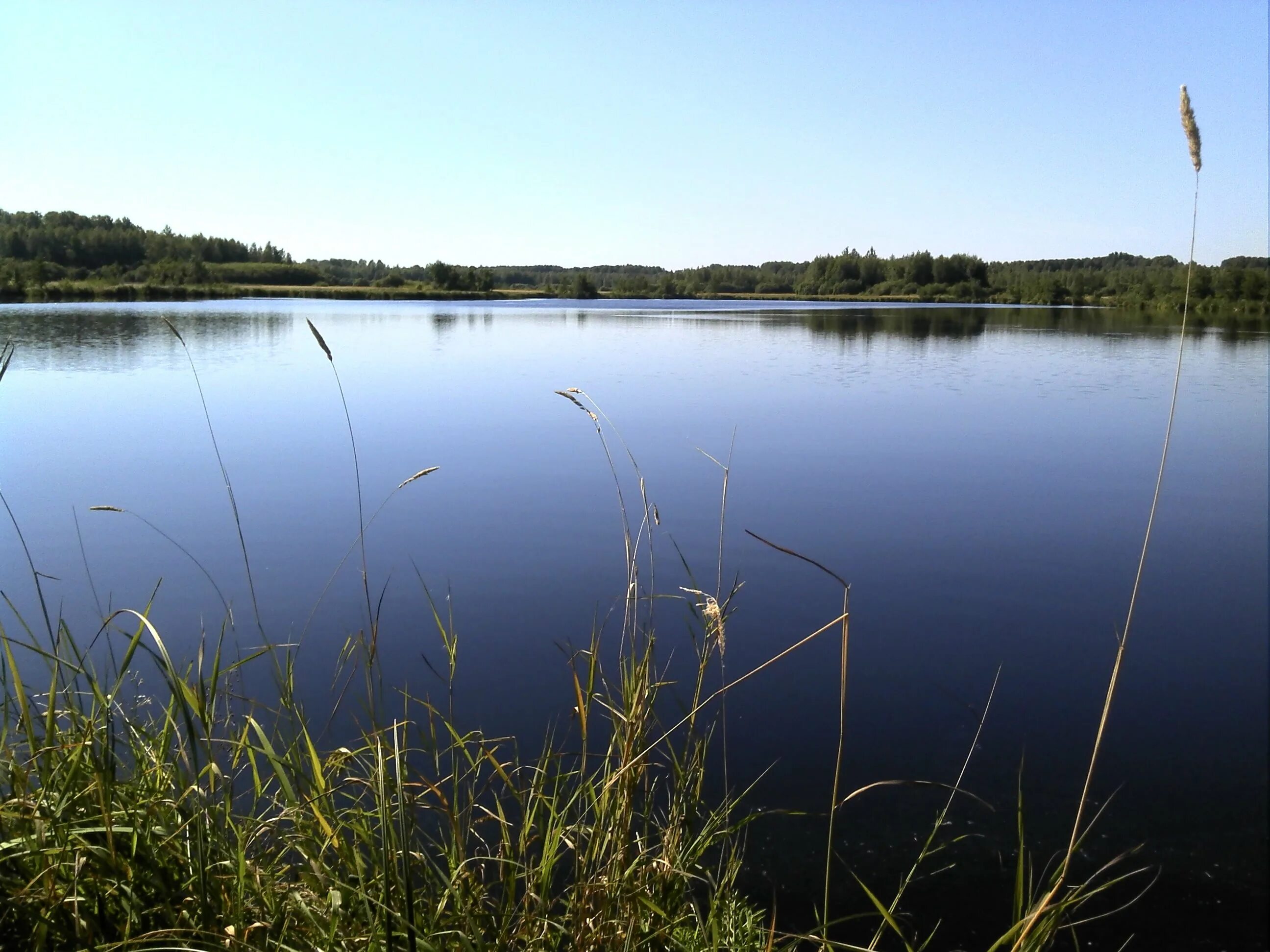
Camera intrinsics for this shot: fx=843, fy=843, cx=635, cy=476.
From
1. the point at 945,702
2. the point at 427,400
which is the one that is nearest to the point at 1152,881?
the point at 945,702

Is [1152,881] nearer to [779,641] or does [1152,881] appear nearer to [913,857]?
[913,857]

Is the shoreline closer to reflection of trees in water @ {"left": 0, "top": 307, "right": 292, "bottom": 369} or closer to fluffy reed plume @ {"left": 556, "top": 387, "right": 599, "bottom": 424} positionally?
reflection of trees in water @ {"left": 0, "top": 307, "right": 292, "bottom": 369}

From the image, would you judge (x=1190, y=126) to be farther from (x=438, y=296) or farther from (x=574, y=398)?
(x=438, y=296)

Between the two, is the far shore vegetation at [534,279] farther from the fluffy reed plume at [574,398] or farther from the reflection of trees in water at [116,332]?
the fluffy reed plume at [574,398]

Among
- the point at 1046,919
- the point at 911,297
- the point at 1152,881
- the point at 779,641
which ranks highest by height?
the point at 911,297

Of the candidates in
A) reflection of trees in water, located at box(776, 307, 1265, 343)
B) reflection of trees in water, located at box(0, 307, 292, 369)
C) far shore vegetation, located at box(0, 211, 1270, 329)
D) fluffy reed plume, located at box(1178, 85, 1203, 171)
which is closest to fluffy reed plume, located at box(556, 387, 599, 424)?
fluffy reed plume, located at box(1178, 85, 1203, 171)

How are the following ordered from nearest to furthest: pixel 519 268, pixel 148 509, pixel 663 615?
1. pixel 663 615
2. pixel 148 509
3. pixel 519 268

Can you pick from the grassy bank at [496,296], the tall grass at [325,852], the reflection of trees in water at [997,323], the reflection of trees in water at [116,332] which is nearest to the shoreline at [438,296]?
the grassy bank at [496,296]

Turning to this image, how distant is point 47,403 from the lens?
9141 millimetres

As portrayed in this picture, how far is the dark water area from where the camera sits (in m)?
2.54

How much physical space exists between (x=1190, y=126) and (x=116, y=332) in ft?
68.1

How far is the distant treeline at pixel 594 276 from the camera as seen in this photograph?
116 ft

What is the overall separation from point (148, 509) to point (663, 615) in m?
Answer: 3.49

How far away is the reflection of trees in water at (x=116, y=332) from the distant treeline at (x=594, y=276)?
1.35 meters
